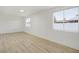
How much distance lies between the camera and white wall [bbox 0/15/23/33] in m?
2.26

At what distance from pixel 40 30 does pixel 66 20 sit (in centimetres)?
65

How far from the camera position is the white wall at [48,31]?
2282mm

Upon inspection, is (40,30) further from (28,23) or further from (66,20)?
(66,20)

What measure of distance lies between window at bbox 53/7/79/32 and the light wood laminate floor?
429 mm

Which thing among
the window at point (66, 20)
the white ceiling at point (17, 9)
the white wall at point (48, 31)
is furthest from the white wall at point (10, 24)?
the window at point (66, 20)

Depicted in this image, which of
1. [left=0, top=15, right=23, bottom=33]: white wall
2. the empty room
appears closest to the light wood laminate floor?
the empty room

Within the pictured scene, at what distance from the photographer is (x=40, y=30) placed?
2404 millimetres

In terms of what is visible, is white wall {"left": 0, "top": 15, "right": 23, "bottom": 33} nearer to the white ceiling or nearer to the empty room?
the empty room

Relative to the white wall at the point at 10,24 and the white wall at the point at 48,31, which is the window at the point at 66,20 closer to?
the white wall at the point at 48,31

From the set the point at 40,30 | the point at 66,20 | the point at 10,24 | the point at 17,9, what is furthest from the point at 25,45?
the point at 66,20

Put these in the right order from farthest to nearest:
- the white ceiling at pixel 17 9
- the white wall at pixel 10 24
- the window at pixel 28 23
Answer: the window at pixel 28 23
the white wall at pixel 10 24
the white ceiling at pixel 17 9
